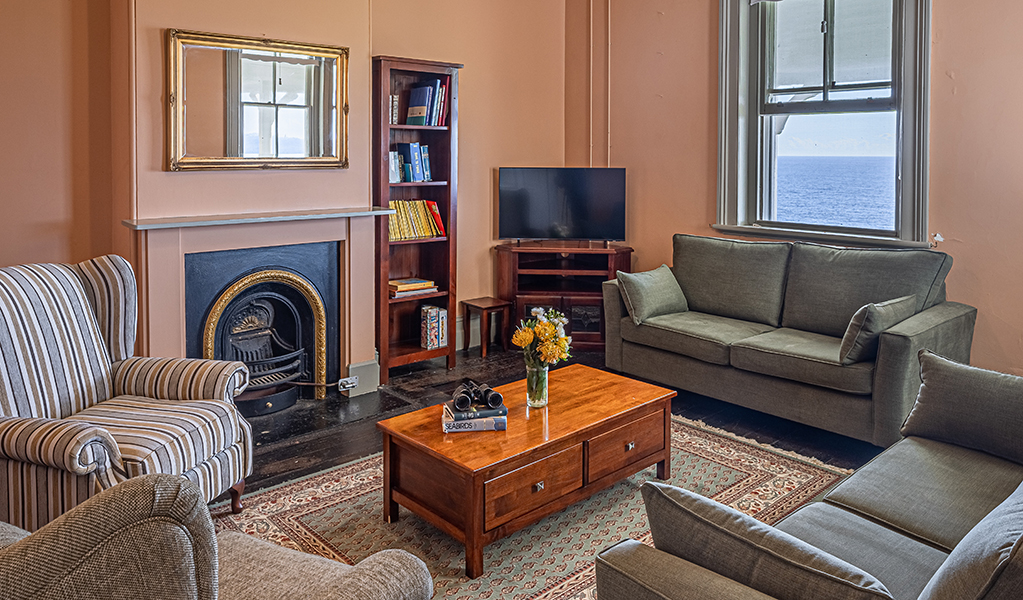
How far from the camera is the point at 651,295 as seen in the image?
15.6 feet

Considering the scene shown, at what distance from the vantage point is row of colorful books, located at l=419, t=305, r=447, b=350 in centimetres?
523

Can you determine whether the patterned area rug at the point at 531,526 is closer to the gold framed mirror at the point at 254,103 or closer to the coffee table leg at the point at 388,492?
the coffee table leg at the point at 388,492

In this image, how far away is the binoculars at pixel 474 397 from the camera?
2895 millimetres

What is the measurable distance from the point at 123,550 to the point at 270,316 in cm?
380

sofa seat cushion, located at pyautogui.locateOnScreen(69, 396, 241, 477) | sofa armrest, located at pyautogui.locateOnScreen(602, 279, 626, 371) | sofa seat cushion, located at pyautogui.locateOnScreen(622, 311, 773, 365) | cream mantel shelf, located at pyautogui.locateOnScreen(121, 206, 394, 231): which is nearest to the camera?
sofa seat cushion, located at pyautogui.locateOnScreen(69, 396, 241, 477)

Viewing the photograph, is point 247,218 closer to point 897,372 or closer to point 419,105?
point 419,105

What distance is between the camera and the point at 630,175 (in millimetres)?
5980

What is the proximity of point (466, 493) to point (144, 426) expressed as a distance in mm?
1156

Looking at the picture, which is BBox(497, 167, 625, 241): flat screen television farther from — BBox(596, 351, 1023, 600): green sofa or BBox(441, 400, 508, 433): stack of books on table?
BBox(596, 351, 1023, 600): green sofa

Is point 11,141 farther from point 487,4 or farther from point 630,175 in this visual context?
point 630,175

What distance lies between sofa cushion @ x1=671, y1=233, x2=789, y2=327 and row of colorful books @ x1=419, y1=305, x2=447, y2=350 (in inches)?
62.7

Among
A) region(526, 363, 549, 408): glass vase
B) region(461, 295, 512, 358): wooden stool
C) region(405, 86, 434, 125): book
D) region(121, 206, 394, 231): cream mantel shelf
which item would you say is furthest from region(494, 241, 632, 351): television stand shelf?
region(526, 363, 549, 408): glass vase

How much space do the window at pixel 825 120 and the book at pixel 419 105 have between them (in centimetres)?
197

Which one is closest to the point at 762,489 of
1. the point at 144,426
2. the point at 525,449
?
the point at 525,449
